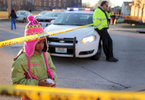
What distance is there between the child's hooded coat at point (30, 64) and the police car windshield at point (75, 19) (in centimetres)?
482

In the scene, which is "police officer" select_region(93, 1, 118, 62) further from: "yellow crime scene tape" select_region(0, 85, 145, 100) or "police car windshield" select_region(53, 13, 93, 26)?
"yellow crime scene tape" select_region(0, 85, 145, 100)

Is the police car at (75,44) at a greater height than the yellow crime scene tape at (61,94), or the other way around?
the yellow crime scene tape at (61,94)

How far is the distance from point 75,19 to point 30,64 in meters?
5.25

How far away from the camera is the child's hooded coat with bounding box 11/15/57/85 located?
1.79m

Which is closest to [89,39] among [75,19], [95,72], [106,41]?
[106,41]

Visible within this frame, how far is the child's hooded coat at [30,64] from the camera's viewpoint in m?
1.79

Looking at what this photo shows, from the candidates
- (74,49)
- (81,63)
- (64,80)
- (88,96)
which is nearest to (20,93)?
(88,96)

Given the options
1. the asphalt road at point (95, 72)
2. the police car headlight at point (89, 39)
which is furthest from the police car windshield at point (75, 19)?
the asphalt road at point (95, 72)

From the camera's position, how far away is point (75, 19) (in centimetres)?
690

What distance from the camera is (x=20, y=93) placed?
72 cm

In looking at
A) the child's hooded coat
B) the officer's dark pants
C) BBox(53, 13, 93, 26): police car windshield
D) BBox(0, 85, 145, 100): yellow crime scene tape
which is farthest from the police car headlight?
BBox(0, 85, 145, 100): yellow crime scene tape

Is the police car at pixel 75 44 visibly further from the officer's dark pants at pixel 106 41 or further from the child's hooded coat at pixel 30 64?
the child's hooded coat at pixel 30 64

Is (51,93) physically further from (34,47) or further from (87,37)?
(87,37)

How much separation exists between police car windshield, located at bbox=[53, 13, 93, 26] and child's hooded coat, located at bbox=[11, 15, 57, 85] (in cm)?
482
